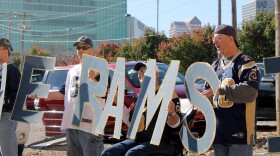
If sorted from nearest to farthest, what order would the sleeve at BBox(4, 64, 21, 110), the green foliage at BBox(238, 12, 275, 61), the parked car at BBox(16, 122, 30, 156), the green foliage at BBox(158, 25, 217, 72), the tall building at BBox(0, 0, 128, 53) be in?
the sleeve at BBox(4, 64, 21, 110) < the parked car at BBox(16, 122, 30, 156) < the green foliage at BBox(238, 12, 275, 61) < the green foliage at BBox(158, 25, 217, 72) < the tall building at BBox(0, 0, 128, 53)

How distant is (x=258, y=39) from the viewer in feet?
91.8

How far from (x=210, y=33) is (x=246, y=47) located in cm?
608

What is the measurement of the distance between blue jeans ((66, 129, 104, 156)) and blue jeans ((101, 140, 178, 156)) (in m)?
0.29

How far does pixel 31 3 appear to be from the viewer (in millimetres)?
118125

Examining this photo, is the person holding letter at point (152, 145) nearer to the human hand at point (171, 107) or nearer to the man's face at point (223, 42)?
the human hand at point (171, 107)

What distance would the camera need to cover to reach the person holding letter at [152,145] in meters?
4.67

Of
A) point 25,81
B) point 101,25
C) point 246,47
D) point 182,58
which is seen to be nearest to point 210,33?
point 182,58

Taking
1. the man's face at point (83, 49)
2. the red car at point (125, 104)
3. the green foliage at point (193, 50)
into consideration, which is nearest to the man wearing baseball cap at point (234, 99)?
the man's face at point (83, 49)

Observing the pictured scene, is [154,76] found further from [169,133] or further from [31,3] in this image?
[31,3]

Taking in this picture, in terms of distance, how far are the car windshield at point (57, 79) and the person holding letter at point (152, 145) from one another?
546 cm

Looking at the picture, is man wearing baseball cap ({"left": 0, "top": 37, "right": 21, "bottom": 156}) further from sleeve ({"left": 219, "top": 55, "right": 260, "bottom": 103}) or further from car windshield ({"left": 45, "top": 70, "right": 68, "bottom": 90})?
car windshield ({"left": 45, "top": 70, "right": 68, "bottom": 90})

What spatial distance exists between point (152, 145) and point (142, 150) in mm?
109

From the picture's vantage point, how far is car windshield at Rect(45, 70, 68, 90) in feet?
33.5

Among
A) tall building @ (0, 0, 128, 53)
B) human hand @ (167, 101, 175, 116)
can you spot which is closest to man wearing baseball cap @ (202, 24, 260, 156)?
human hand @ (167, 101, 175, 116)
